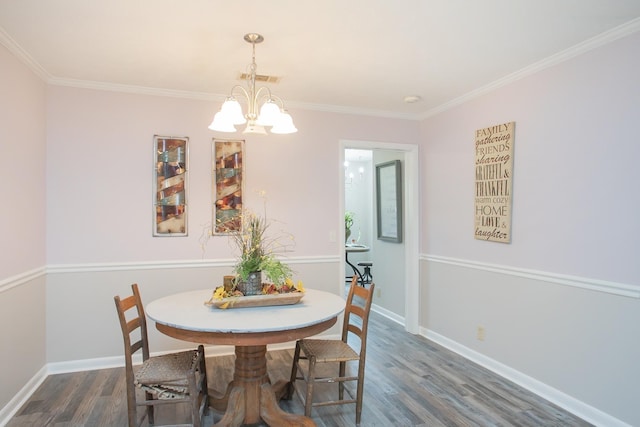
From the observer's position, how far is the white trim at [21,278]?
8.10ft

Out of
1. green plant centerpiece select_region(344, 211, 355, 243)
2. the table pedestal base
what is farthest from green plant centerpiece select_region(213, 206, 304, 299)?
green plant centerpiece select_region(344, 211, 355, 243)

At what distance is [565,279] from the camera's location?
270 cm

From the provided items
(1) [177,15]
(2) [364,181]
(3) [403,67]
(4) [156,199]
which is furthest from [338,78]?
(2) [364,181]

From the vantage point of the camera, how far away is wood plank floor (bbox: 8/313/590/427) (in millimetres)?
2488

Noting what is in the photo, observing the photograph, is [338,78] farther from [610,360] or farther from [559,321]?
[610,360]

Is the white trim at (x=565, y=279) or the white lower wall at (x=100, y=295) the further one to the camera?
the white lower wall at (x=100, y=295)

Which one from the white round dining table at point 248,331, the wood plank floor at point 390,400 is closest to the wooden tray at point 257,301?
the white round dining table at point 248,331

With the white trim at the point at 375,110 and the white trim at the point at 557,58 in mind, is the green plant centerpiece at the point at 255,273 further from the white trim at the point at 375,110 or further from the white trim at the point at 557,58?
the white trim at the point at 557,58

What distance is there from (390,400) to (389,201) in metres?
2.61

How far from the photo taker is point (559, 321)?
2.74 metres

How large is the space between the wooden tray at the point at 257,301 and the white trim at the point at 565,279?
1771 millimetres

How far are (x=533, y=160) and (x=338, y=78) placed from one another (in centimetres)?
163

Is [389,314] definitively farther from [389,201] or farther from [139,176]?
[139,176]

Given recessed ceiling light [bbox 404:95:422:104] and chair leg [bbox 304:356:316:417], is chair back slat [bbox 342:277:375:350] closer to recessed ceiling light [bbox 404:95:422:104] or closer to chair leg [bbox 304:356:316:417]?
chair leg [bbox 304:356:316:417]
